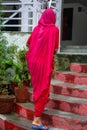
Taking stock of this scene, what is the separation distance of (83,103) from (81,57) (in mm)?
1764

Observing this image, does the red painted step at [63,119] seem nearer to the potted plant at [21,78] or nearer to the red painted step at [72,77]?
the potted plant at [21,78]

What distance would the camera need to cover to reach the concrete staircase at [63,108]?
18.9 ft

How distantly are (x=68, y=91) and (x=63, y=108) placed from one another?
49 centimetres

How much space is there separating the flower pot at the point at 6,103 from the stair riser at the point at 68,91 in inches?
32.5

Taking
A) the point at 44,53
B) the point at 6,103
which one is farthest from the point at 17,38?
the point at 44,53

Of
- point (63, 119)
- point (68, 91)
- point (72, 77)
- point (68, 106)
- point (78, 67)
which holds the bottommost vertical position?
point (63, 119)

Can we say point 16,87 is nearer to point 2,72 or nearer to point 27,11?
point 2,72

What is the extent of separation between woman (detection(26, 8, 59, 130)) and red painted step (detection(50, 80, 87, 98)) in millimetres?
1065

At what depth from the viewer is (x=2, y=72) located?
24.4 feet

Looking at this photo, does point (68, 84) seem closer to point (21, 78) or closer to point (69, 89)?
point (69, 89)

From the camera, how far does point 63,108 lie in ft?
20.3

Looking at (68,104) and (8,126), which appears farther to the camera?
(8,126)

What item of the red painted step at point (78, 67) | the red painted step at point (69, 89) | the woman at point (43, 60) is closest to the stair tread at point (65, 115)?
the woman at point (43, 60)

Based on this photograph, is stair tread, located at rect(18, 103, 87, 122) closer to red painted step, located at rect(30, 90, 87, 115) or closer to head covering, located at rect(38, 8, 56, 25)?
red painted step, located at rect(30, 90, 87, 115)
